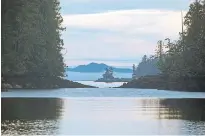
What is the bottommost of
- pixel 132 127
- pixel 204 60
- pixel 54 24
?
pixel 132 127

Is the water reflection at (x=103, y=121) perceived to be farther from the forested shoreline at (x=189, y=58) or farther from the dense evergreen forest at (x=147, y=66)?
the dense evergreen forest at (x=147, y=66)

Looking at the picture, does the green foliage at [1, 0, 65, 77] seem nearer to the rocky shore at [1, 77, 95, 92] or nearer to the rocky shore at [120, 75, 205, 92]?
the rocky shore at [1, 77, 95, 92]

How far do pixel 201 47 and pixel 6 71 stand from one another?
34.4 meters

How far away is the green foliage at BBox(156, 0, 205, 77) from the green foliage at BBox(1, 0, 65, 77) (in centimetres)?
1983

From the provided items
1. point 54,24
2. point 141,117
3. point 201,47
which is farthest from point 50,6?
point 141,117

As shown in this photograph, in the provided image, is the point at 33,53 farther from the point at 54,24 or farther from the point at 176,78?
the point at 176,78

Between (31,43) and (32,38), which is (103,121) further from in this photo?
(32,38)

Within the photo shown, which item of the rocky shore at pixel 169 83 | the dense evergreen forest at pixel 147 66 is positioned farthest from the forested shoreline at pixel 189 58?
the dense evergreen forest at pixel 147 66

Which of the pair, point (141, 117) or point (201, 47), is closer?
point (141, 117)

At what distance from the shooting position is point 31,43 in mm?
87188

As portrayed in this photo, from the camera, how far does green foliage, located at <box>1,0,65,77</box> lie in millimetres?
78938

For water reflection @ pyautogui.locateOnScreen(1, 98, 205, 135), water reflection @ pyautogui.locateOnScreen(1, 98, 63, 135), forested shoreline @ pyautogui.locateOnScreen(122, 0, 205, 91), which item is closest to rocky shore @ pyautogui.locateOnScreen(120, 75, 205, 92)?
forested shoreline @ pyautogui.locateOnScreen(122, 0, 205, 91)

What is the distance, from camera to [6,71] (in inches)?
3083

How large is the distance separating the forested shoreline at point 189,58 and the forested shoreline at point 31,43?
1910 cm
